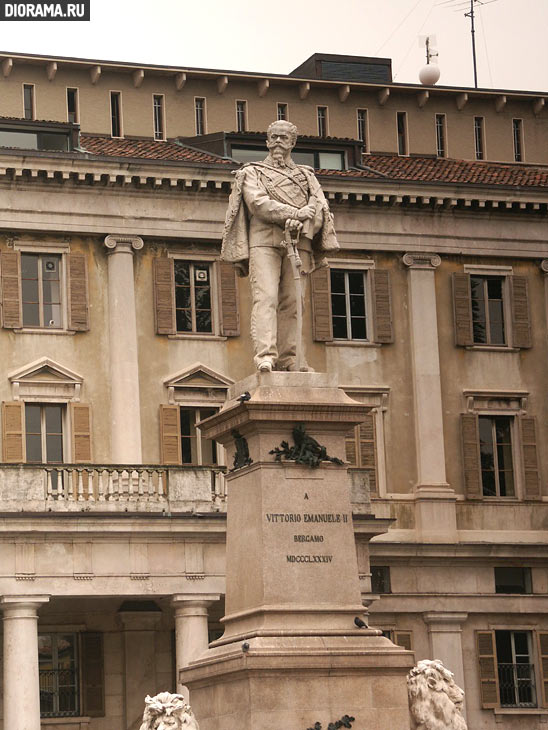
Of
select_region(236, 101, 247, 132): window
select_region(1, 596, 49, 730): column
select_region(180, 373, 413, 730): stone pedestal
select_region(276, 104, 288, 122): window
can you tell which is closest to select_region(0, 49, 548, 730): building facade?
select_region(236, 101, 247, 132): window

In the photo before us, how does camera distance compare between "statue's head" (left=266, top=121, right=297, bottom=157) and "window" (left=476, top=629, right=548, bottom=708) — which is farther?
"window" (left=476, top=629, right=548, bottom=708)

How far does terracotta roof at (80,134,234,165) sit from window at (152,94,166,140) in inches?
43.5

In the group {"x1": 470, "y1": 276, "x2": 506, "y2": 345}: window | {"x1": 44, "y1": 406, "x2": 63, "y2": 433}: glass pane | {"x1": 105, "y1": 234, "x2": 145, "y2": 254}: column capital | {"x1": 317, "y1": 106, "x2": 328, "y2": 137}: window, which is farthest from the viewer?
{"x1": 317, "y1": 106, "x2": 328, "y2": 137}: window

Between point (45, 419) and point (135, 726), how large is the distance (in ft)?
25.3

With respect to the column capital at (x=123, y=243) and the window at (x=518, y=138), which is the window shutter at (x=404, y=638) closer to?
the column capital at (x=123, y=243)

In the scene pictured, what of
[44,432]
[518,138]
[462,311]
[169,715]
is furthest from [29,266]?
[169,715]

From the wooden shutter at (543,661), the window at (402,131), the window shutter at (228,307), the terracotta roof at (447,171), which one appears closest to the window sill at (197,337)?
the window shutter at (228,307)

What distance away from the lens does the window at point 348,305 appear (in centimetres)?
5359

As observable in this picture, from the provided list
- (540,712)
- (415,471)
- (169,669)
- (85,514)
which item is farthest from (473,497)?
(85,514)

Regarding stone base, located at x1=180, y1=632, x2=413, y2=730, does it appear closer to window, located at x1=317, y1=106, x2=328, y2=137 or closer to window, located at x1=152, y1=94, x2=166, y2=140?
window, located at x1=152, y1=94, x2=166, y2=140

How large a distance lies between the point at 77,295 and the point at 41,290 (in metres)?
0.86

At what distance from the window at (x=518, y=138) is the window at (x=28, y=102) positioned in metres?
14.8

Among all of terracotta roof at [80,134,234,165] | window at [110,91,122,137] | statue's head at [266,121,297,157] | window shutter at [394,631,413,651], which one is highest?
window at [110,91,122,137]

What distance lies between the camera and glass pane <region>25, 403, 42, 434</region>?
1965 inches
